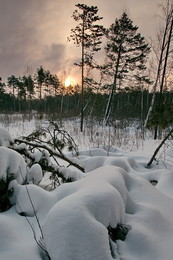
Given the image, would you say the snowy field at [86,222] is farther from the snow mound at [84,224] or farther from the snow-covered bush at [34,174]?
the snow-covered bush at [34,174]

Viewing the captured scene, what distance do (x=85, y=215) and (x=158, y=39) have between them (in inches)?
458

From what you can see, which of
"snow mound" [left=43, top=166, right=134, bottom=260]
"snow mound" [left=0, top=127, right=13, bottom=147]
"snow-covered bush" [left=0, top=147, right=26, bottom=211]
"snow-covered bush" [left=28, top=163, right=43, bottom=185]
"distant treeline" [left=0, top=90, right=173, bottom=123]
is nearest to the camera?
"snow mound" [left=43, top=166, right=134, bottom=260]

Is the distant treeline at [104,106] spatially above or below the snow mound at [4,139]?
above

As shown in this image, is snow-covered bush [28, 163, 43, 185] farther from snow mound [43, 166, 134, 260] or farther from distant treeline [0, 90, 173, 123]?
distant treeline [0, 90, 173, 123]

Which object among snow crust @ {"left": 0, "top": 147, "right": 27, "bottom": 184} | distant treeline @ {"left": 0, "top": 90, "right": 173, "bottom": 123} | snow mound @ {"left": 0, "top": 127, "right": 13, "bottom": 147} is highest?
distant treeline @ {"left": 0, "top": 90, "right": 173, "bottom": 123}

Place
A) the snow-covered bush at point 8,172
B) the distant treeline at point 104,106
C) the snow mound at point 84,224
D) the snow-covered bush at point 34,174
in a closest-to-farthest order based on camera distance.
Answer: the snow mound at point 84,224 < the snow-covered bush at point 8,172 < the snow-covered bush at point 34,174 < the distant treeline at point 104,106

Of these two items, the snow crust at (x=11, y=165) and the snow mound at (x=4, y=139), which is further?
the snow mound at (x=4, y=139)

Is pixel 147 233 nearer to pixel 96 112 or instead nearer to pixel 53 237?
pixel 53 237

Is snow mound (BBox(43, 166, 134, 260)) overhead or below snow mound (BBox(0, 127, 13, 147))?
below

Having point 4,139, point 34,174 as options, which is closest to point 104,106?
point 4,139

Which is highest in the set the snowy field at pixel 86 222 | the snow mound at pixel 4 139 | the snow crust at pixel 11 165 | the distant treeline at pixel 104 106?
the distant treeline at pixel 104 106

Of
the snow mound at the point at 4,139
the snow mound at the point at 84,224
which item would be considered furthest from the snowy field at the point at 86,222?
the snow mound at the point at 4,139

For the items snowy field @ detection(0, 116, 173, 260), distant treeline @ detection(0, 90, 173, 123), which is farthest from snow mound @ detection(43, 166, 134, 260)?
distant treeline @ detection(0, 90, 173, 123)

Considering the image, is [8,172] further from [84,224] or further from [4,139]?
[84,224]
